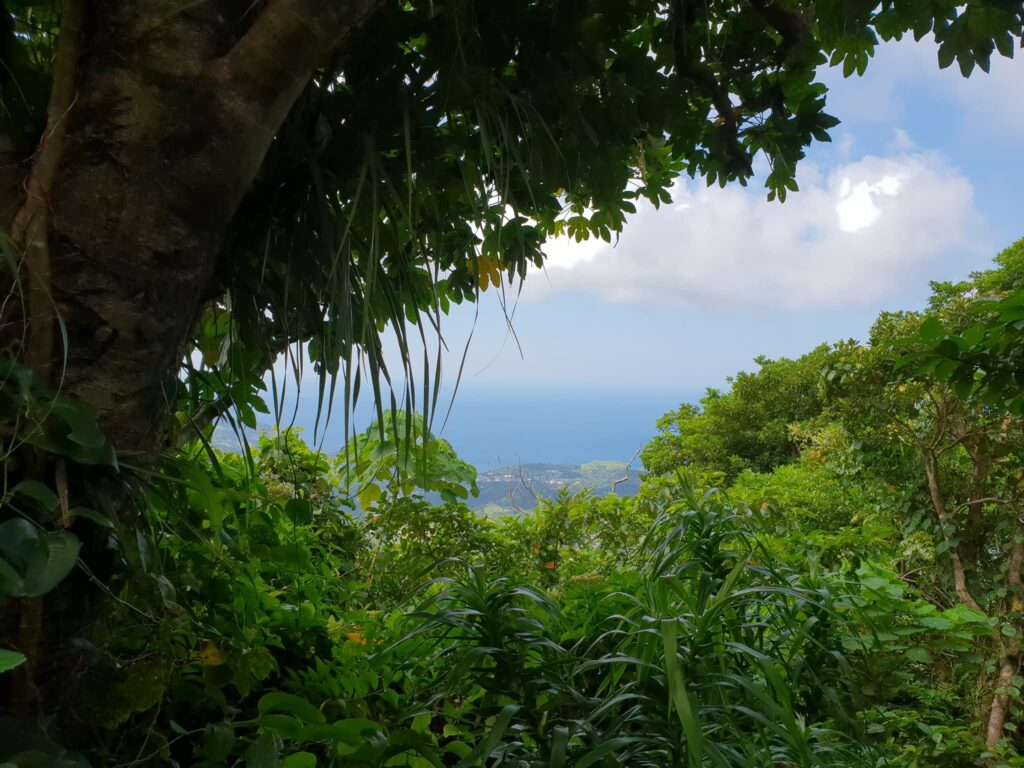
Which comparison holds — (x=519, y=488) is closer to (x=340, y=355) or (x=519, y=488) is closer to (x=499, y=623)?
(x=499, y=623)

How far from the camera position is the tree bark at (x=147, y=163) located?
71 cm

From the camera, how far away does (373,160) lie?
2.99 feet

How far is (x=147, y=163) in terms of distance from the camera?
722 millimetres

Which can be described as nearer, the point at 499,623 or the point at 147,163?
the point at 147,163

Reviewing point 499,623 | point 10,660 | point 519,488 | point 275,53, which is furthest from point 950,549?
point 10,660

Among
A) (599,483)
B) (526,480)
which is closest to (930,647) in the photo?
(599,483)

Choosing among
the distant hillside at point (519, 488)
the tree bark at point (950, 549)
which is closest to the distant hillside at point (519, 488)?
the distant hillside at point (519, 488)

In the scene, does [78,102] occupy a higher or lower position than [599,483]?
higher

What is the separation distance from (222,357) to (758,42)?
3.73 ft

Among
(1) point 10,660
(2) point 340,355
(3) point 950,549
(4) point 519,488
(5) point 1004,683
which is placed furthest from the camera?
(4) point 519,488

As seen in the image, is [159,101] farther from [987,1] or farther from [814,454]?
[814,454]

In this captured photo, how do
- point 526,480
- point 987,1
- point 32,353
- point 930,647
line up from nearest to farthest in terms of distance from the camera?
1. point 32,353
2. point 987,1
3. point 930,647
4. point 526,480

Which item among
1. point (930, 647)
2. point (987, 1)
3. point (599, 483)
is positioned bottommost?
point (930, 647)

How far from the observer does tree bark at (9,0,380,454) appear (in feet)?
2.34
